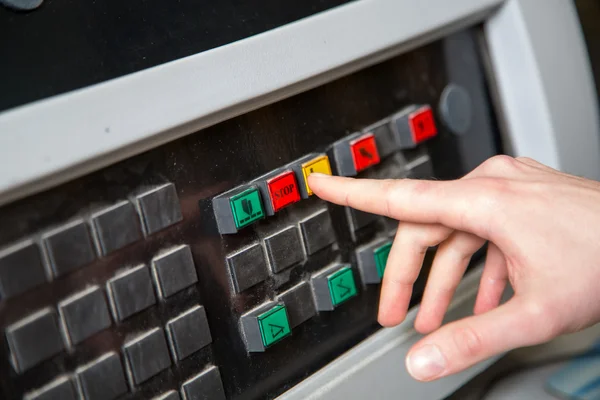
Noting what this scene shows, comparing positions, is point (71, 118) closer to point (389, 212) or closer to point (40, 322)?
point (40, 322)

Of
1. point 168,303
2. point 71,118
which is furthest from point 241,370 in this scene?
point 71,118

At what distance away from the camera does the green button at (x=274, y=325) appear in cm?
57

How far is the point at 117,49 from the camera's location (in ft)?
1.64

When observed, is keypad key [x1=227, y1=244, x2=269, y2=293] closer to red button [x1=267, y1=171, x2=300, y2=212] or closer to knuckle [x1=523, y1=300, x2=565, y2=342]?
red button [x1=267, y1=171, x2=300, y2=212]

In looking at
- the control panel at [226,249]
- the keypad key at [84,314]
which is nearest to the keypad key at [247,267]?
the control panel at [226,249]

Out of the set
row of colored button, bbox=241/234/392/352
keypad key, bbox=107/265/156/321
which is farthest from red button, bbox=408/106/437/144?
keypad key, bbox=107/265/156/321

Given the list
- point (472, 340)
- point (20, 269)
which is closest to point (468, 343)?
point (472, 340)

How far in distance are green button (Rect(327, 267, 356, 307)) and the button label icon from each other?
0.08 meters

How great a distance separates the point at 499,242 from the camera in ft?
1.77

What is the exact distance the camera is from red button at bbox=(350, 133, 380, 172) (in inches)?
24.9

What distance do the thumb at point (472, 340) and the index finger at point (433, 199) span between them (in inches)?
3.1

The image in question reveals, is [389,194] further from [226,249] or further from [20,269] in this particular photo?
[20,269]

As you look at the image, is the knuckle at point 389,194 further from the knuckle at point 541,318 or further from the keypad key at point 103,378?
the keypad key at point 103,378

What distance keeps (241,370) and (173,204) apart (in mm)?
160
